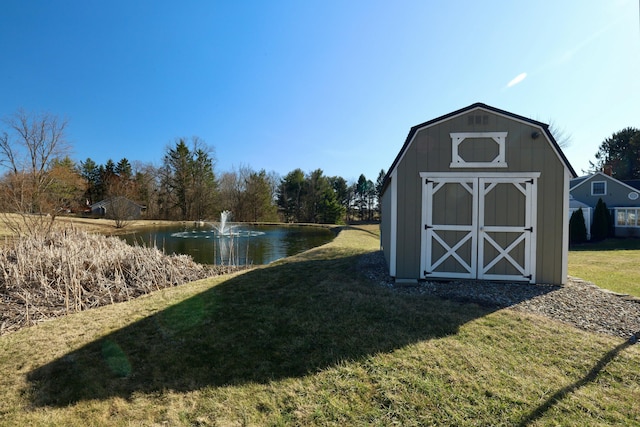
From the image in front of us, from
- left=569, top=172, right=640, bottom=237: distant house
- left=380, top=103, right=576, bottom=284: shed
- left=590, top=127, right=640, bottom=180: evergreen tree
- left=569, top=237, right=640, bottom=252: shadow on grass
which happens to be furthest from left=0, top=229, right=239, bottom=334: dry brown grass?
left=590, top=127, right=640, bottom=180: evergreen tree

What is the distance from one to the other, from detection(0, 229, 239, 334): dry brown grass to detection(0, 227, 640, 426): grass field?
3.09ft

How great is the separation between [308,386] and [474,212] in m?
4.48

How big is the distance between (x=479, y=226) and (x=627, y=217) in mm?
19210

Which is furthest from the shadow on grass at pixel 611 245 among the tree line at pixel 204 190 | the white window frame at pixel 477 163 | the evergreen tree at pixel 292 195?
the evergreen tree at pixel 292 195

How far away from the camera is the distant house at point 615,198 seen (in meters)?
17.1

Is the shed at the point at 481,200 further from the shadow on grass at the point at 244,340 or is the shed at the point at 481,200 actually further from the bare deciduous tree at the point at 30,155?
the bare deciduous tree at the point at 30,155

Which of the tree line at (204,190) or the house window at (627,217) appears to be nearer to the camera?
the house window at (627,217)

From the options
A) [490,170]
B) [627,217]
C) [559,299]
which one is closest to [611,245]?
[627,217]

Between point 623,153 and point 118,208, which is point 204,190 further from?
point 623,153

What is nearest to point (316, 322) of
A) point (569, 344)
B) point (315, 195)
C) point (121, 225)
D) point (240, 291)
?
point (240, 291)

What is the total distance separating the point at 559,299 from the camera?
184 inches

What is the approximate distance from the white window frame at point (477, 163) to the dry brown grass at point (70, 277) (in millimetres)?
6928

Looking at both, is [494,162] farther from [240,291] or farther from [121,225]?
[121,225]

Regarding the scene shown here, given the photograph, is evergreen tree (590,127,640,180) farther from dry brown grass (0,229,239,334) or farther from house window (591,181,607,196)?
dry brown grass (0,229,239,334)
